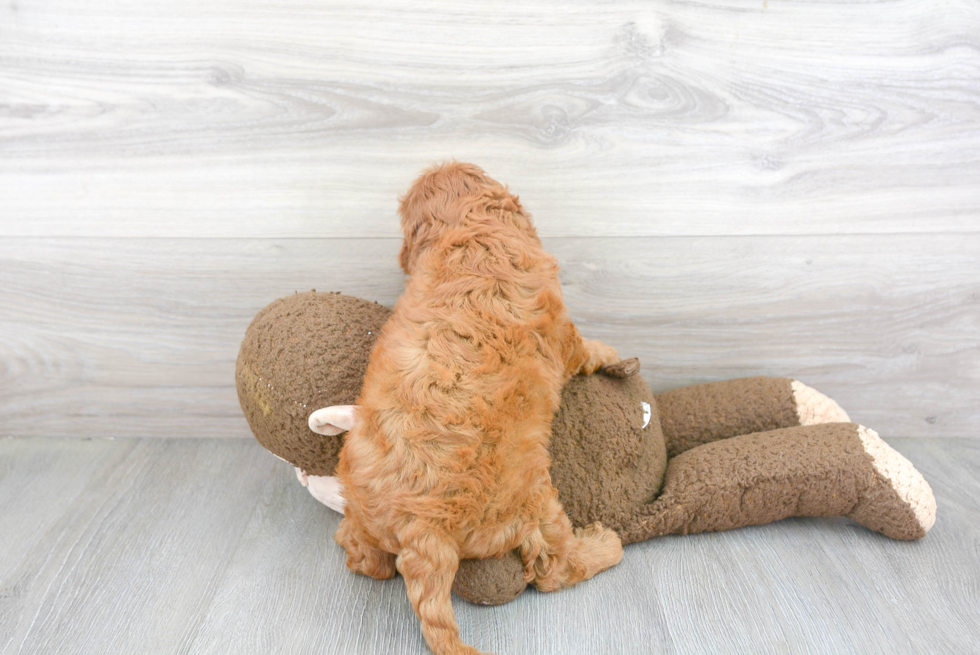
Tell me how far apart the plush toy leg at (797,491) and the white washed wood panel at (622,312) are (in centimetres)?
30

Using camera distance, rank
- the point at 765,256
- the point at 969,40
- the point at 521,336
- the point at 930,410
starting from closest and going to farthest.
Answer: the point at 521,336, the point at 969,40, the point at 765,256, the point at 930,410

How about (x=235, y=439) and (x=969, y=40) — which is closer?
(x=969, y=40)

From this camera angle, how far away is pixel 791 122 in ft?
3.96

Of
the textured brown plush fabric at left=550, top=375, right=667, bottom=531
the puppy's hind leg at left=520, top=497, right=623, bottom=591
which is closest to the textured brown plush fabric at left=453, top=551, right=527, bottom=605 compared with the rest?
the puppy's hind leg at left=520, top=497, right=623, bottom=591

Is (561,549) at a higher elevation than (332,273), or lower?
lower

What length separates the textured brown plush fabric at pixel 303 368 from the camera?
3.20 ft

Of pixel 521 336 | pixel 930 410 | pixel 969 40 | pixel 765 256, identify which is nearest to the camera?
pixel 521 336

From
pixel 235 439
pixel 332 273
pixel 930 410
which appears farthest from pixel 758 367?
pixel 235 439

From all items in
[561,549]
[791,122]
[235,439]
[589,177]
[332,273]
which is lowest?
[235,439]

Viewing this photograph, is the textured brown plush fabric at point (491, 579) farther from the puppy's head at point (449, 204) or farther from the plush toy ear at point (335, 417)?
the puppy's head at point (449, 204)

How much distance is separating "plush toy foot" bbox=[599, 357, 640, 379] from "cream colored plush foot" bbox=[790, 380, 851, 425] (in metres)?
0.36

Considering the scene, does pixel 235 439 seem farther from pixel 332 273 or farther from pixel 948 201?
pixel 948 201

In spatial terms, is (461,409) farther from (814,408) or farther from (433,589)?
(814,408)

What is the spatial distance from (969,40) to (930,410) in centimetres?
72
